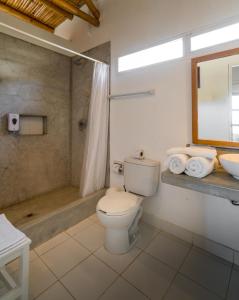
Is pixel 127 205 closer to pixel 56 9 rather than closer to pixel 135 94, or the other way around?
pixel 135 94

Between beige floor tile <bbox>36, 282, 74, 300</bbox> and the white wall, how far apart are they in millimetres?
1135

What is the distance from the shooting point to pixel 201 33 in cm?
155

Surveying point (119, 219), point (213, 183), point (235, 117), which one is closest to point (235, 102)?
point (235, 117)

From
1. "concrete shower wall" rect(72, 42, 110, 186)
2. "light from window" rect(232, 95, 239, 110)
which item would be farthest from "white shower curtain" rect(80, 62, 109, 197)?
"light from window" rect(232, 95, 239, 110)

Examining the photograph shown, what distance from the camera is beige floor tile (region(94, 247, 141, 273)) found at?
1455 millimetres

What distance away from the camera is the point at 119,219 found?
1492 millimetres

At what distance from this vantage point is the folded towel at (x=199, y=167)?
1.20 metres

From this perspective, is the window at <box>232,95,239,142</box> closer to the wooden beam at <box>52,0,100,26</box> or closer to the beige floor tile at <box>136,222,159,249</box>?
the beige floor tile at <box>136,222,159,249</box>

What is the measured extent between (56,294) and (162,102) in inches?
73.8

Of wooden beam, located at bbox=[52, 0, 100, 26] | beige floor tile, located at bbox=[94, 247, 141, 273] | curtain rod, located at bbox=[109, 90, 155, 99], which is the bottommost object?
beige floor tile, located at bbox=[94, 247, 141, 273]

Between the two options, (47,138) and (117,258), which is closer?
(117,258)

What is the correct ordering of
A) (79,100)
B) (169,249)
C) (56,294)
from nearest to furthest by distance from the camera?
(56,294), (169,249), (79,100)

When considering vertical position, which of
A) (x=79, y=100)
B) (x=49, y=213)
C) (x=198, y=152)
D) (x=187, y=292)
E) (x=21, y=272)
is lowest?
(x=187, y=292)

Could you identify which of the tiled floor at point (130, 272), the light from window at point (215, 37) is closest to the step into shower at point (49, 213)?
the tiled floor at point (130, 272)
